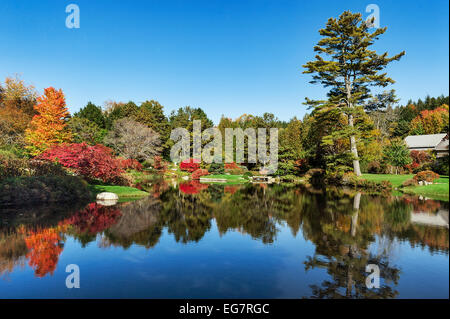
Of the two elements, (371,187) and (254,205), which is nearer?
(254,205)

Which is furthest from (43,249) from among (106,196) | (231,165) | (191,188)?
(231,165)

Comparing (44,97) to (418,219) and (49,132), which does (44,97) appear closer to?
(49,132)

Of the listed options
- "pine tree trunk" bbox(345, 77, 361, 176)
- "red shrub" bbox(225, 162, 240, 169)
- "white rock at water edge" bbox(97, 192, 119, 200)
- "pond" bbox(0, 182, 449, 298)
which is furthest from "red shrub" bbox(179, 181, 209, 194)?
"pine tree trunk" bbox(345, 77, 361, 176)

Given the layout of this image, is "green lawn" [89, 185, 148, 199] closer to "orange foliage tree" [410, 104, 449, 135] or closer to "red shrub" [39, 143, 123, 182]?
"red shrub" [39, 143, 123, 182]

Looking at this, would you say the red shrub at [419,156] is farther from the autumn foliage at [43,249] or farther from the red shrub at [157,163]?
the red shrub at [157,163]

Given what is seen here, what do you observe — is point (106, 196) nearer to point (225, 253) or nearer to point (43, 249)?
point (43, 249)

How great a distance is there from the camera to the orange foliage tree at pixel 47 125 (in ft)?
93.1

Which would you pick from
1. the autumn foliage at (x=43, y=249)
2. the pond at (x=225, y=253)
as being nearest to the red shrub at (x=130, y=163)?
the pond at (x=225, y=253)

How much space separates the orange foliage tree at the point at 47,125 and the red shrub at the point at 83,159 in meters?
12.6

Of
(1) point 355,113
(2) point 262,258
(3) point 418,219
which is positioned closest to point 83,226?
(2) point 262,258

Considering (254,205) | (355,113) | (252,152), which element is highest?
(355,113)

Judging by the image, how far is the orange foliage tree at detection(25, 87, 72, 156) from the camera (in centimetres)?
2839
